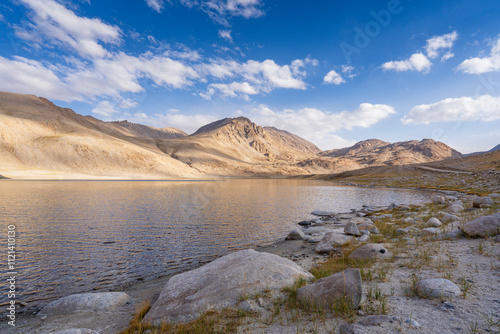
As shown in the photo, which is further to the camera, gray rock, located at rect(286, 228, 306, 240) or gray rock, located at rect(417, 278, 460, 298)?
gray rock, located at rect(286, 228, 306, 240)

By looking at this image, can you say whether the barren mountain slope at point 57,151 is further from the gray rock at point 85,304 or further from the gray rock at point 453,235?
the gray rock at point 453,235

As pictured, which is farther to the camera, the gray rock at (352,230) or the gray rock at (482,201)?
the gray rock at (482,201)

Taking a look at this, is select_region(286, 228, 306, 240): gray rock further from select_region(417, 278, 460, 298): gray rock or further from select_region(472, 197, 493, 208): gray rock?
select_region(472, 197, 493, 208): gray rock

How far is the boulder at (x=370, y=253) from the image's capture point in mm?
9367

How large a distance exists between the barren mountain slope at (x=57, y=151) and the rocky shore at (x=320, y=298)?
387ft

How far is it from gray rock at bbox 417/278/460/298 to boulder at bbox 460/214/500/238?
6.31 metres

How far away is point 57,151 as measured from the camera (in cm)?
12369

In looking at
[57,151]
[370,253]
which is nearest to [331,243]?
[370,253]

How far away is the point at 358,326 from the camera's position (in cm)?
445

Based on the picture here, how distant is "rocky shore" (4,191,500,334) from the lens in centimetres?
476

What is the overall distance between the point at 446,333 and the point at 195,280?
6.27 m

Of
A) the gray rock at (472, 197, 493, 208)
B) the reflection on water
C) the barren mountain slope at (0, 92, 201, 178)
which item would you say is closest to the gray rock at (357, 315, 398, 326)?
the reflection on water

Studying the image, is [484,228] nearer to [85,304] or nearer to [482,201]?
[482,201]

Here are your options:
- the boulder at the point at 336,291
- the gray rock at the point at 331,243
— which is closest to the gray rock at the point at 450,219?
the gray rock at the point at 331,243
